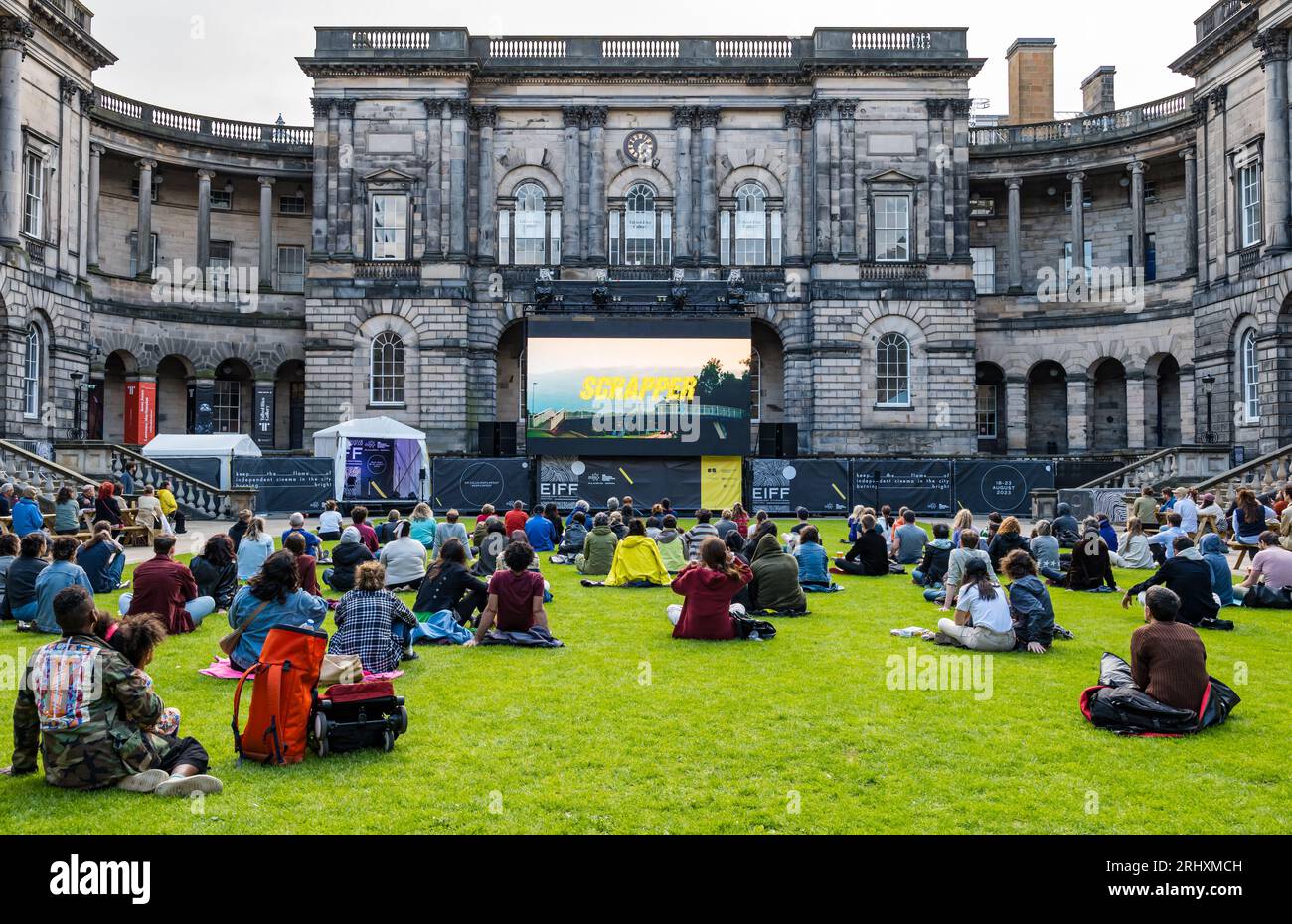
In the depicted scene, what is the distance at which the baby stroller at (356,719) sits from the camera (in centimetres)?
790

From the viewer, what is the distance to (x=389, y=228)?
137ft

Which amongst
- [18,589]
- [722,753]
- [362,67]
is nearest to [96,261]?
[362,67]

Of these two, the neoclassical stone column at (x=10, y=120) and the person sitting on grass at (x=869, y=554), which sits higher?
the neoclassical stone column at (x=10, y=120)

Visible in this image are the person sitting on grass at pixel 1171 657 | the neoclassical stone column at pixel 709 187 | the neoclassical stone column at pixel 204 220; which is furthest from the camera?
the neoclassical stone column at pixel 204 220

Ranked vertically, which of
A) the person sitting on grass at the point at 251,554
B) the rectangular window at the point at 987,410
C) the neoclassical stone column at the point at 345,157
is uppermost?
the neoclassical stone column at the point at 345,157

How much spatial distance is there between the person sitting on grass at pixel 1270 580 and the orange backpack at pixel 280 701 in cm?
1424

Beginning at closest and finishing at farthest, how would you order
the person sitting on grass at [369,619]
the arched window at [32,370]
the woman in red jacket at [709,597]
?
the person sitting on grass at [369,619] < the woman in red jacket at [709,597] < the arched window at [32,370]

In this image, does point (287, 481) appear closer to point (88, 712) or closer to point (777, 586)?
point (777, 586)

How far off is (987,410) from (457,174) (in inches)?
1015

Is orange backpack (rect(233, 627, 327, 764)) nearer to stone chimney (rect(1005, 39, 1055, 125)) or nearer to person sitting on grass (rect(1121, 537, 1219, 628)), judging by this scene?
person sitting on grass (rect(1121, 537, 1219, 628))

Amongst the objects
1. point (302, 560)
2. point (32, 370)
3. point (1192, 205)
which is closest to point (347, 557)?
point (302, 560)

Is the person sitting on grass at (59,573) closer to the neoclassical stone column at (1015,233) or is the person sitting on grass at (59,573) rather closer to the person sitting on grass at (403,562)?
the person sitting on grass at (403,562)

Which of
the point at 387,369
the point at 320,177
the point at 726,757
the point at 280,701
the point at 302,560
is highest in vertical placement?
the point at 320,177

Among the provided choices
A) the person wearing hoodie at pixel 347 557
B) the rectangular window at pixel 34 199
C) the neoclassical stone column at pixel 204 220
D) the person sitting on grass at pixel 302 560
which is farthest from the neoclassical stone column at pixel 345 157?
the person sitting on grass at pixel 302 560
